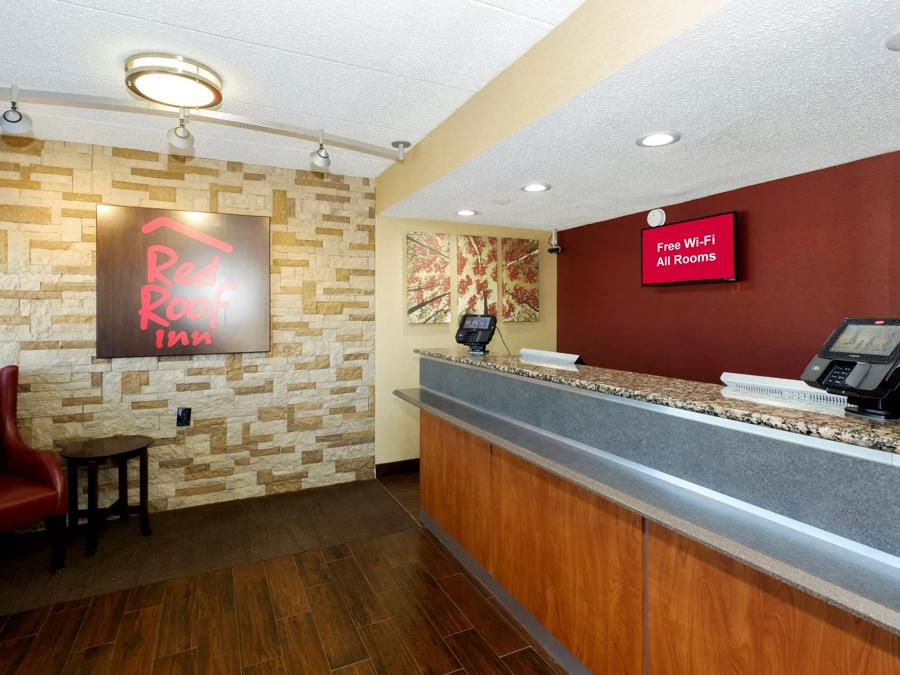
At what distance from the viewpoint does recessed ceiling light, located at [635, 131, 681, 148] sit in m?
2.17

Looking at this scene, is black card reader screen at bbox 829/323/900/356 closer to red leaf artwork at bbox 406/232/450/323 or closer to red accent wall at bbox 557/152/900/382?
red accent wall at bbox 557/152/900/382

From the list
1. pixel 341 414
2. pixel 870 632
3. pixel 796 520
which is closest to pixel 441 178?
pixel 341 414

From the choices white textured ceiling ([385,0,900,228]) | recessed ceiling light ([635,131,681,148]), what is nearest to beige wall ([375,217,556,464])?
white textured ceiling ([385,0,900,228])

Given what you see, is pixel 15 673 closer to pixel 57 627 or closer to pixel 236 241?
pixel 57 627

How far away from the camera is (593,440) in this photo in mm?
1908

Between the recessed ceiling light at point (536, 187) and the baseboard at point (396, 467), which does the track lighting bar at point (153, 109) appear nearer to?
the recessed ceiling light at point (536, 187)

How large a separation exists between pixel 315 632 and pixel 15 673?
1.16 meters

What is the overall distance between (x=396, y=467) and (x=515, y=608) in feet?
7.12

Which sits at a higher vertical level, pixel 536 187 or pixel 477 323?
pixel 536 187

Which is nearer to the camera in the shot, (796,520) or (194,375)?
(796,520)

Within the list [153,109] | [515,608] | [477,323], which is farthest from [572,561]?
[153,109]

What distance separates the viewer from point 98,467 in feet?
9.94

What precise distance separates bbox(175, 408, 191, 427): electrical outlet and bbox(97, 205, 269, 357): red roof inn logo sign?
419 mm

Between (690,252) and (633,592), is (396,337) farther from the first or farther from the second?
(633,592)
